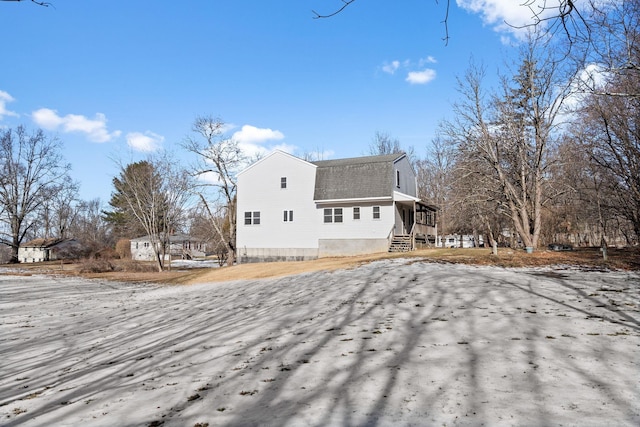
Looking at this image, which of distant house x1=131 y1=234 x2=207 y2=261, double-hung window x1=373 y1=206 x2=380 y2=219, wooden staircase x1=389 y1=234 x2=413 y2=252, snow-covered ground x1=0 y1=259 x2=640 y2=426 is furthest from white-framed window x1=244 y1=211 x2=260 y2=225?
distant house x1=131 y1=234 x2=207 y2=261

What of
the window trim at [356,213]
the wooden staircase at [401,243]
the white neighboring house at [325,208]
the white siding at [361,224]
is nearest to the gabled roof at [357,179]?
the white neighboring house at [325,208]

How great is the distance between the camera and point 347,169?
29281 mm

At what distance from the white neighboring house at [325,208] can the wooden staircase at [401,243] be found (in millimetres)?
65

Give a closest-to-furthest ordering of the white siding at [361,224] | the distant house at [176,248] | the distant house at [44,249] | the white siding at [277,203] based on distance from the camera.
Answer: the white siding at [361,224]
the white siding at [277,203]
the distant house at [44,249]
the distant house at [176,248]

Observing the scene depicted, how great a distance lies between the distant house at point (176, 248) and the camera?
2248 inches

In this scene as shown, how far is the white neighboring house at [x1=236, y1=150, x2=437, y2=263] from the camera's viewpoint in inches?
1074

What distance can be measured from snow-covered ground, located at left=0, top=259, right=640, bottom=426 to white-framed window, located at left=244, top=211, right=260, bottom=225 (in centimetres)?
2009

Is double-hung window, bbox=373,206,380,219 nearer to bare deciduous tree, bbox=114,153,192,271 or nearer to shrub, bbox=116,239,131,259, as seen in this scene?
bare deciduous tree, bbox=114,153,192,271

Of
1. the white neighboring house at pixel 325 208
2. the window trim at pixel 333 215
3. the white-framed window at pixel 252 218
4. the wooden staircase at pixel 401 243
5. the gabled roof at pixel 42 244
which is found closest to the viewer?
the wooden staircase at pixel 401 243

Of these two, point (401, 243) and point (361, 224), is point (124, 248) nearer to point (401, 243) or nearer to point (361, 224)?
point (361, 224)

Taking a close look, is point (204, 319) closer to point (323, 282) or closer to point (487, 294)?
point (323, 282)

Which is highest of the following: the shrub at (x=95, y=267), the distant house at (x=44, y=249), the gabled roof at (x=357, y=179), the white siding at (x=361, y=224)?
the gabled roof at (x=357, y=179)

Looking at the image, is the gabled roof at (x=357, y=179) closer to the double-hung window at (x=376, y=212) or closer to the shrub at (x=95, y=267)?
the double-hung window at (x=376, y=212)

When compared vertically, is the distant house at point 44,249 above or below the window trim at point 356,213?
below
